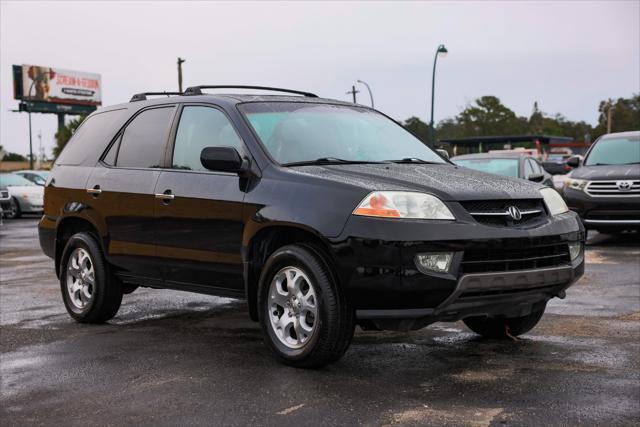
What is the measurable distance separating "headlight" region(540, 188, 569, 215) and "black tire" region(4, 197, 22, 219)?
22465 millimetres

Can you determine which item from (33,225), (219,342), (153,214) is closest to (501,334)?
(219,342)

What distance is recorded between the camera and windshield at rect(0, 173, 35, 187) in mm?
26373

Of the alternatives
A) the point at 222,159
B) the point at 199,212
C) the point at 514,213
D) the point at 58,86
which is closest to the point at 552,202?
the point at 514,213

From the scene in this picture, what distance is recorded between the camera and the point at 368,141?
626 centimetres

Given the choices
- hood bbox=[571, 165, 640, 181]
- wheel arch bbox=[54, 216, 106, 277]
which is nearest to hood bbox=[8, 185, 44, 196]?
hood bbox=[571, 165, 640, 181]

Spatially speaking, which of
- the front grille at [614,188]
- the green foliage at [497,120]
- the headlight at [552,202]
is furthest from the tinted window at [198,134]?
the green foliage at [497,120]

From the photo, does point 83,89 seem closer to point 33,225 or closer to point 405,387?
point 33,225

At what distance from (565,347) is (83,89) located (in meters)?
94.5

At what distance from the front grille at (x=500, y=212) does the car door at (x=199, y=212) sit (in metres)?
1.52

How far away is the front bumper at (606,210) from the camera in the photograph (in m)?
12.7

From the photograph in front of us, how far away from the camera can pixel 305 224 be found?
517 centimetres

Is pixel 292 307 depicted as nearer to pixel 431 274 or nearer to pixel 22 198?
pixel 431 274

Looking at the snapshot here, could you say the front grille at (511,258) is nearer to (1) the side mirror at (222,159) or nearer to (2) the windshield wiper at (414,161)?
(2) the windshield wiper at (414,161)

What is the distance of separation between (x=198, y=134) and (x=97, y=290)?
1.67 metres
